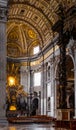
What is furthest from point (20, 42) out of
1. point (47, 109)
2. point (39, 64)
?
point (47, 109)

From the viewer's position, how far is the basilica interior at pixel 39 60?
15.9 metres

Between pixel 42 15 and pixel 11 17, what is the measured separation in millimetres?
3095

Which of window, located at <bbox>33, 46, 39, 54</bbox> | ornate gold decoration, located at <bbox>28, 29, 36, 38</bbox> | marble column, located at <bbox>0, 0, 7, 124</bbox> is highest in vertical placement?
ornate gold decoration, located at <bbox>28, 29, 36, 38</bbox>

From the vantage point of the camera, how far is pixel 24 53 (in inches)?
1289

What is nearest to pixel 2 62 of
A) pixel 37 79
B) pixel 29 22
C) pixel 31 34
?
pixel 29 22

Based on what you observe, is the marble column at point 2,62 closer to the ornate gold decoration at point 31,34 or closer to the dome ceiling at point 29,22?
the dome ceiling at point 29,22

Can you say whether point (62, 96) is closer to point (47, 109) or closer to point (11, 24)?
point (47, 109)

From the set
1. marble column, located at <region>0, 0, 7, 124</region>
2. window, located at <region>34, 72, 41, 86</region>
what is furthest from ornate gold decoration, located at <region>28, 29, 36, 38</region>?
marble column, located at <region>0, 0, 7, 124</region>

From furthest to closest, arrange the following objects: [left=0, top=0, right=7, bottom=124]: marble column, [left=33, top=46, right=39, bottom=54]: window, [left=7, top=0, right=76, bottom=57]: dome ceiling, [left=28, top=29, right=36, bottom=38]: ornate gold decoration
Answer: [left=33, top=46, right=39, bottom=54]: window → [left=28, top=29, right=36, bottom=38]: ornate gold decoration → [left=7, top=0, right=76, bottom=57]: dome ceiling → [left=0, top=0, right=7, bottom=124]: marble column

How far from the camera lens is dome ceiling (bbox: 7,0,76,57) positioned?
24.2m

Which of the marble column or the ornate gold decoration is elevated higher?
the ornate gold decoration

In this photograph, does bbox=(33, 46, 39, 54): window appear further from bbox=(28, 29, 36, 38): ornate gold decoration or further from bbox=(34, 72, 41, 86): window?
bbox=(34, 72, 41, 86): window

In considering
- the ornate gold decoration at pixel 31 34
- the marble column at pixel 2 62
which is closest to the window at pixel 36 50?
the ornate gold decoration at pixel 31 34

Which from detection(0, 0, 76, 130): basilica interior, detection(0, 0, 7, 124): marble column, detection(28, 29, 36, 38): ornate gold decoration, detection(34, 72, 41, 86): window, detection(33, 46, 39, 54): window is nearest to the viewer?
detection(0, 0, 7, 124): marble column
